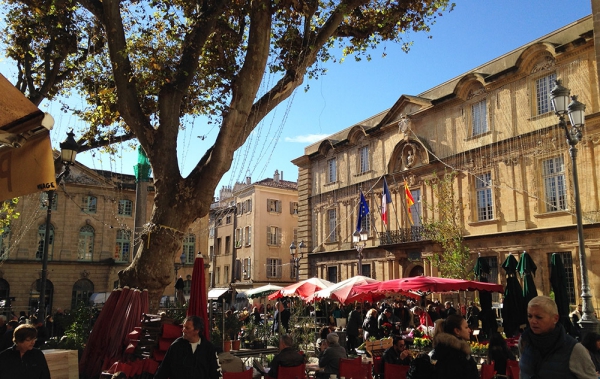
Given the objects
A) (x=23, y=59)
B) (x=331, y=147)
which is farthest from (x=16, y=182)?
(x=331, y=147)

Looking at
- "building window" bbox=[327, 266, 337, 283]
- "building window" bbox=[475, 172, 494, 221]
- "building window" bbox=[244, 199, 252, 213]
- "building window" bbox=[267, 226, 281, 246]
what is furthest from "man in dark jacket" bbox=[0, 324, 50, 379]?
"building window" bbox=[244, 199, 252, 213]

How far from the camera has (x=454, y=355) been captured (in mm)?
4172

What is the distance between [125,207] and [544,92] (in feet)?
109

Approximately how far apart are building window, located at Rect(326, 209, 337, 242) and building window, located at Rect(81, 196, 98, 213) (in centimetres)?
2003

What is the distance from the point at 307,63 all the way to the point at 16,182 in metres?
6.48

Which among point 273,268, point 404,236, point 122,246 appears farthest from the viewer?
point 273,268

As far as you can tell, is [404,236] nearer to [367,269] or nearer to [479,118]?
[367,269]

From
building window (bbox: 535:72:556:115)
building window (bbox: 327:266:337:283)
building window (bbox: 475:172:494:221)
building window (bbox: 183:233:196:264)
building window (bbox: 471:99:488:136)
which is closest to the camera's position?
building window (bbox: 535:72:556:115)

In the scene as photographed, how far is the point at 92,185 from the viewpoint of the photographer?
40.8 m

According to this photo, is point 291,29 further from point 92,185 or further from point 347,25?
point 92,185

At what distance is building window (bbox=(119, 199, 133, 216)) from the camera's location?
42.5m

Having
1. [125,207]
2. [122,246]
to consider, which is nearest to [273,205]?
[125,207]

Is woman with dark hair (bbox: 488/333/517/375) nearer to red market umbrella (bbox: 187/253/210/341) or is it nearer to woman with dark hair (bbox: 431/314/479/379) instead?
woman with dark hair (bbox: 431/314/479/379)

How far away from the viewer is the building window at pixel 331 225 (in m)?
32.2
